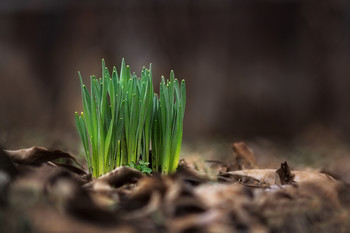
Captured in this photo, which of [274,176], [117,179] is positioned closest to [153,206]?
[117,179]

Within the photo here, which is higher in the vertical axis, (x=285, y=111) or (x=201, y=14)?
(x=201, y=14)

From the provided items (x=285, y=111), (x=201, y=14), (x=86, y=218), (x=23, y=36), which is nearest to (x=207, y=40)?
(x=201, y=14)

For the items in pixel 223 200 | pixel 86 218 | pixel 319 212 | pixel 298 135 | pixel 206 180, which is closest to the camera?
pixel 86 218

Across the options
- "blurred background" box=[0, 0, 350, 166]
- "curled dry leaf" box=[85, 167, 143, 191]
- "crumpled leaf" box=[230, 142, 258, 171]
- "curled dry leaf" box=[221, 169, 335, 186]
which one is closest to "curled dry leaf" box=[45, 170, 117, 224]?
"curled dry leaf" box=[85, 167, 143, 191]

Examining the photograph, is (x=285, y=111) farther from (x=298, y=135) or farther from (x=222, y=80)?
(x=222, y=80)

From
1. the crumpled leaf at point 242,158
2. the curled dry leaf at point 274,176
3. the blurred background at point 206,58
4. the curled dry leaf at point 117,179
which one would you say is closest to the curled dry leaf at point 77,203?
the curled dry leaf at point 117,179

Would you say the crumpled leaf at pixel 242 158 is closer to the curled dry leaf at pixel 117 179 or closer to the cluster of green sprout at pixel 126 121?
the cluster of green sprout at pixel 126 121

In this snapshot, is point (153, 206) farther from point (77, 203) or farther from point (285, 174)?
point (285, 174)

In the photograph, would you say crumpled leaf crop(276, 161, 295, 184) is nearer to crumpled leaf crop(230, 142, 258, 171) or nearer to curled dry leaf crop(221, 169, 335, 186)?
curled dry leaf crop(221, 169, 335, 186)
